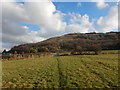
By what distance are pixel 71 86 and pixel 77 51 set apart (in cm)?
4010

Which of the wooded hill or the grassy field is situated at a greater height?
the wooded hill

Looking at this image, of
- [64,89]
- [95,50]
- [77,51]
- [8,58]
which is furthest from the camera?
[77,51]

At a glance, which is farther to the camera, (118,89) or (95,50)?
(95,50)

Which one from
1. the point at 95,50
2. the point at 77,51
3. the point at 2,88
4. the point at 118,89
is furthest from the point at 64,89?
the point at 77,51

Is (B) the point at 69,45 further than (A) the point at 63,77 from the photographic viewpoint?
Yes

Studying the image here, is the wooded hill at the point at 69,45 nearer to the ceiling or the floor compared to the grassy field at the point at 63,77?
nearer to the ceiling

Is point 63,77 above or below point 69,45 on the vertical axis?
below

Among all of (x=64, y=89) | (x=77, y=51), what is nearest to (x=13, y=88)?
(x=64, y=89)

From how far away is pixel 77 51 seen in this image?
4462 cm

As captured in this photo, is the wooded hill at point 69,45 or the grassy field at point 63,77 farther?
the wooded hill at point 69,45

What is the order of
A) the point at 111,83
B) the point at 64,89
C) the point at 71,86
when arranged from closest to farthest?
the point at 64,89, the point at 71,86, the point at 111,83

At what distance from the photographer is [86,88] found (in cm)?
→ 507

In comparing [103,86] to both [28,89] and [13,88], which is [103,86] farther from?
[13,88]

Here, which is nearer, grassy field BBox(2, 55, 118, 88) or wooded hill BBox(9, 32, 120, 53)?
grassy field BBox(2, 55, 118, 88)
